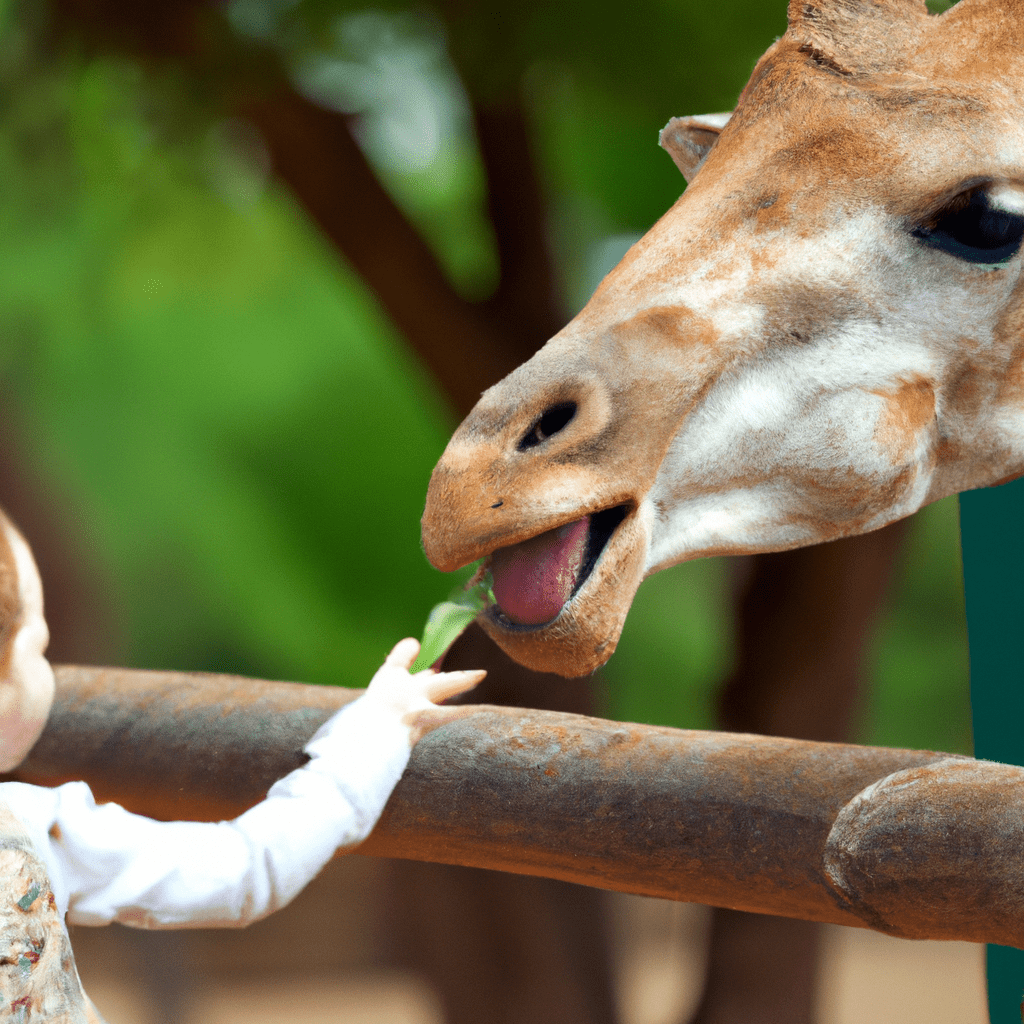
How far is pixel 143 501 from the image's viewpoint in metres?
5.49

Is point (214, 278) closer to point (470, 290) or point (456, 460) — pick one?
point (470, 290)

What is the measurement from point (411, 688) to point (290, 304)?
499cm

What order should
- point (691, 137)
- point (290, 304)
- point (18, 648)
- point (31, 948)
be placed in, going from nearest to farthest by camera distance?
point (31, 948)
point (18, 648)
point (691, 137)
point (290, 304)

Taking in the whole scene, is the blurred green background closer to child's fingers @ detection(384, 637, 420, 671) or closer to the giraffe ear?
the giraffe ear

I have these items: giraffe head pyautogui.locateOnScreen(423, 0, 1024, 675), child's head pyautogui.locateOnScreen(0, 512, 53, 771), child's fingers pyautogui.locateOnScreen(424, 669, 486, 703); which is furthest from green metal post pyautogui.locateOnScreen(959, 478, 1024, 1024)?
child's head pyautogui.locateOnScreen(0, 512, 53, 771)

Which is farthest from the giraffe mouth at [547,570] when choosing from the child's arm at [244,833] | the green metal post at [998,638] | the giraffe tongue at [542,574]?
the green metal post at [998,638]

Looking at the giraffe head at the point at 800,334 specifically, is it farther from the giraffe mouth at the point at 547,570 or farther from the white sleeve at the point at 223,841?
the white sleeve at the point at 223,841

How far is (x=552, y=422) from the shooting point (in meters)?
0.78

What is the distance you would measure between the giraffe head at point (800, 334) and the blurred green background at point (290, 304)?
4.97 ft

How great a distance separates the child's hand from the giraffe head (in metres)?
0.13

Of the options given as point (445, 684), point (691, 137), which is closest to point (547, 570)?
point (445, 684)

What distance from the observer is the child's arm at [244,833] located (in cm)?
74

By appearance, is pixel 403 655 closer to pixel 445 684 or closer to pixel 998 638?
pixel 445 684

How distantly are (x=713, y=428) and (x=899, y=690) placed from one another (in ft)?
18.8
